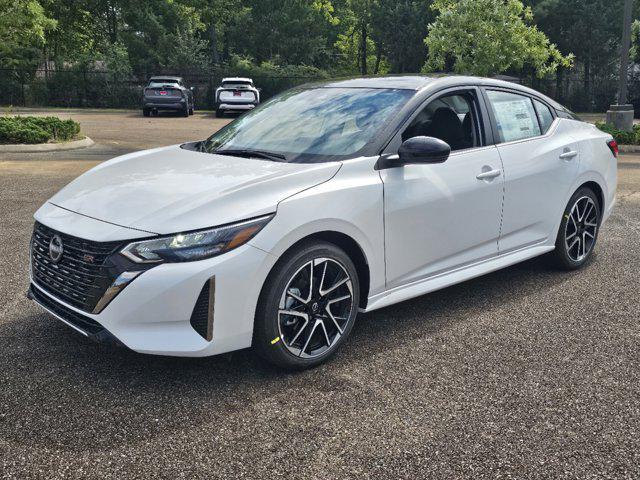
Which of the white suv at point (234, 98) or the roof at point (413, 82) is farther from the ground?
the roof at point (413, 82)

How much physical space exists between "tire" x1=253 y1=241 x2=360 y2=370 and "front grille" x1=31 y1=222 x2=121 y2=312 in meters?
0.82

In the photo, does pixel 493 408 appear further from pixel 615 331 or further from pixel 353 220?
pixel 615 331

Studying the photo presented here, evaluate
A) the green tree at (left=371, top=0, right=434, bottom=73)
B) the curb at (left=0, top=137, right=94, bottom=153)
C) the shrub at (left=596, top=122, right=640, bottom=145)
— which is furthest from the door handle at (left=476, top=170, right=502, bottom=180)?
the green tree at (left=371, top=0, right=434, bottom=73)

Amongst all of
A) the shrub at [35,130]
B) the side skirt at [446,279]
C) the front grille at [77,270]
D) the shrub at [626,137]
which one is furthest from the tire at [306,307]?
the shrub at [626,137]

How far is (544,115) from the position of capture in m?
5.67

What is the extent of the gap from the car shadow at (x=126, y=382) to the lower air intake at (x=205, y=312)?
38 cm

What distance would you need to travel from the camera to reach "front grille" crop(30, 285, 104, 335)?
11.4ft

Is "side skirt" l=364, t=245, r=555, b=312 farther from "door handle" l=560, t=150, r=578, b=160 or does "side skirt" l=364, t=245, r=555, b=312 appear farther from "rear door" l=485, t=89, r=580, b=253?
"door handle" l=560, t=150, r=578, b=160

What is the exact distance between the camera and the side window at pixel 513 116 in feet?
16.9

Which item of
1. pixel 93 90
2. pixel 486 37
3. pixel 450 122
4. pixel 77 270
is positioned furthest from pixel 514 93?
pixel 93 90

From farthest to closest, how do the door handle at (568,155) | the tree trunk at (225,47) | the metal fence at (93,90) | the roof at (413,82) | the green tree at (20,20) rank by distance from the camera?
the tree trunk at (225,47), the metal fence at (93,90), the green tree at (20,20), the door handle at (568,155), the roof at (413,82)

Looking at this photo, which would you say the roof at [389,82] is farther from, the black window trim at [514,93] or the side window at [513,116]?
the side window at [513,116]

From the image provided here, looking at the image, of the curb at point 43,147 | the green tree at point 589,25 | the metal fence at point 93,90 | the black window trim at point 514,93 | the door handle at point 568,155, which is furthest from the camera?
the green tree at point 589,25

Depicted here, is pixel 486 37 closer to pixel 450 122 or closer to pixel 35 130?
pixel 35 130
